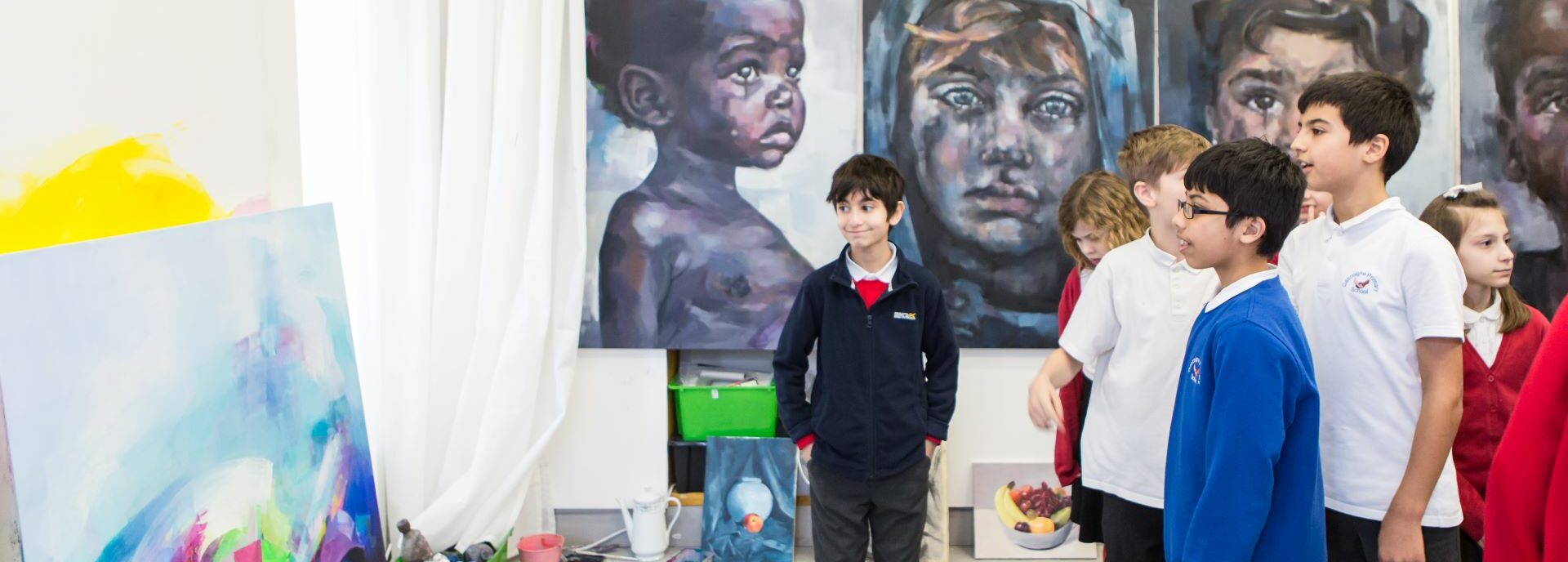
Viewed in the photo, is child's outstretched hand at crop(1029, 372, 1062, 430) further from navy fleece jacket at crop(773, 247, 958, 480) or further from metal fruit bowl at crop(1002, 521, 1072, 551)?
metal fruit bowl at crop(1002, 521, 1072, 551)

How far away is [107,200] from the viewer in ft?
5.28

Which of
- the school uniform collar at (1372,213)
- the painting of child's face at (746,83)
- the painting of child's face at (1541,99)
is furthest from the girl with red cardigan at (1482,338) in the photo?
the painting of child's face at (746,83)

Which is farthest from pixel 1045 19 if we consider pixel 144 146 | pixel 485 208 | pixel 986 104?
pixel 144 146

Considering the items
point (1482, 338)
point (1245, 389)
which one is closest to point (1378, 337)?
point (1245, 389)

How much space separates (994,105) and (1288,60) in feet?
3.14

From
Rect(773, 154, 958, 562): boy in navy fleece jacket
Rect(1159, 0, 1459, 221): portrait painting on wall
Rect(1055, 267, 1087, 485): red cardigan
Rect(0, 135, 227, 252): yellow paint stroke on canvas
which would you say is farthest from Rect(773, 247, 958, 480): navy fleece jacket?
Rect(1159, 0, 1459, 221): portrait painting on wall

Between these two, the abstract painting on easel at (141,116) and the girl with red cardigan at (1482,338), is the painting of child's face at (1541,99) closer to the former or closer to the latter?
the girl with red cardigan at (1482,338)

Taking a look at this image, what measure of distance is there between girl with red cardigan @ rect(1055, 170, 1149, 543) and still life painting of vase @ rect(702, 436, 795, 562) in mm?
1008

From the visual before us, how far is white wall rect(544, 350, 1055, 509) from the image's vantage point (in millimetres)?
3398

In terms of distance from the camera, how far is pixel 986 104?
334 centimetres

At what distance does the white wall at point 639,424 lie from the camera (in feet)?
11.1

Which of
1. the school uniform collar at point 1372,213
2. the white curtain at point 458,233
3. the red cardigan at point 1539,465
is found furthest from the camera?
the white curtain at point 458,233

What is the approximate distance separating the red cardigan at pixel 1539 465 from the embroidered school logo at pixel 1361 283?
0.28 m

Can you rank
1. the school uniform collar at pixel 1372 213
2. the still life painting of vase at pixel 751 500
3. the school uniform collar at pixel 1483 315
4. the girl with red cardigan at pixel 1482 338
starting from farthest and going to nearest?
the still life painting of vase at pixel 751 500
the school uniform collar at pixel 1483 315
the girl with red cardigan at pixel 1482 338
the school uniform collar at pixel 1372 213
